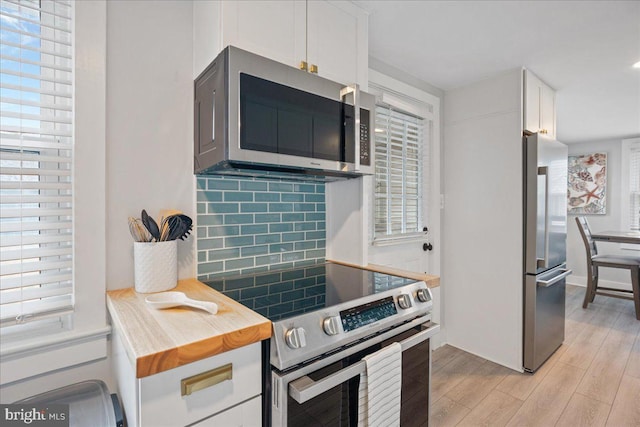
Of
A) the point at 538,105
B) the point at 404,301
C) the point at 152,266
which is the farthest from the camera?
the point at 538,105

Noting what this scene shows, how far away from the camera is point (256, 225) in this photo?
1670 millimetres

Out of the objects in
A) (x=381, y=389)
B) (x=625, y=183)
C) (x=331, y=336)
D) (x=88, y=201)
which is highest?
(x=625, y=183)

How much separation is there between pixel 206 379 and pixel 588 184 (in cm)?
638

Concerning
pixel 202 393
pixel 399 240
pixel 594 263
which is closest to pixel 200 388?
pixel 202 393

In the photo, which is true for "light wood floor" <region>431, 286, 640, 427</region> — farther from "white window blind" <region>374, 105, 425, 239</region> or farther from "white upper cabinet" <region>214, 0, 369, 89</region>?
"white upper cabinet" <region>214, 0, 369, 89</region>

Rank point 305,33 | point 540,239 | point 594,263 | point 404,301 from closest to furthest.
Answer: point 404,301 → point 305,33 → point 540,239 → point 594,263

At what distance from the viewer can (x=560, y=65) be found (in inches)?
95.2

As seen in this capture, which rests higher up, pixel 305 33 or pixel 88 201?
pixel 305 33

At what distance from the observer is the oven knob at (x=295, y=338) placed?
0.97 metres

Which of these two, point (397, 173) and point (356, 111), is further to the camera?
point (397, 173)

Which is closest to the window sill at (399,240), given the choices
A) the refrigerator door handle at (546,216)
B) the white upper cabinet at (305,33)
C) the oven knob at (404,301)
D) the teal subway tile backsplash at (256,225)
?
the teal subway tile backsplash at (256,225)

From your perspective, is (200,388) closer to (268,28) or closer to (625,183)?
(268,28)

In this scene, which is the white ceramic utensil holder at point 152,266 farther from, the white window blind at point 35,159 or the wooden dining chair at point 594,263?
the wooden dining chair at point 594,263

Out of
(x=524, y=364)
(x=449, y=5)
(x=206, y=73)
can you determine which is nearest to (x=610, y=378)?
(x=524, y=364)
